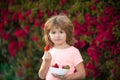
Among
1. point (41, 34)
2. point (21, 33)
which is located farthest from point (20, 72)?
point (41, 34)

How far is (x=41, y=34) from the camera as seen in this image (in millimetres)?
7602

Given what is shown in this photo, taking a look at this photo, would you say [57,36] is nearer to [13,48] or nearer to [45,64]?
[45,64]

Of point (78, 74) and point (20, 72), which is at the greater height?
point (78, 74)

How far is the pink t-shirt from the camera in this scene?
4789 mm

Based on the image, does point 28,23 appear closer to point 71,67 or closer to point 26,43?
point 26,43

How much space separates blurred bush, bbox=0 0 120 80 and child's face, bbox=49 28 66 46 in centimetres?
146

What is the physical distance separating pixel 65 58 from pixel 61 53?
0.24ft

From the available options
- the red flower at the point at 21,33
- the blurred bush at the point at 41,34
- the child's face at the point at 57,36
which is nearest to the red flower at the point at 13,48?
the blurred bush at the point at 41,34

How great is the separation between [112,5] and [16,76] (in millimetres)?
2821

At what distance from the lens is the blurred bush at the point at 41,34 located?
6.25 metres

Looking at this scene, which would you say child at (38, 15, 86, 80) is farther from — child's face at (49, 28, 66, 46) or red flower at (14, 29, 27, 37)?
red flower at (14, 29, 27, 37)

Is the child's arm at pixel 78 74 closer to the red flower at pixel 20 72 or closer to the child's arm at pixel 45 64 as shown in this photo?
the child's arm at pixel 45 64

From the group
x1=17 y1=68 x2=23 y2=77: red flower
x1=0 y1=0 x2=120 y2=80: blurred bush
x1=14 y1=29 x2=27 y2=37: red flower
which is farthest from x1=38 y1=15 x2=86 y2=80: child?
x1=17 y1=68 x2=23 y2=77: red flower

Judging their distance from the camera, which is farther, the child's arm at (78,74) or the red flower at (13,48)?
the red flower at (13,48)
